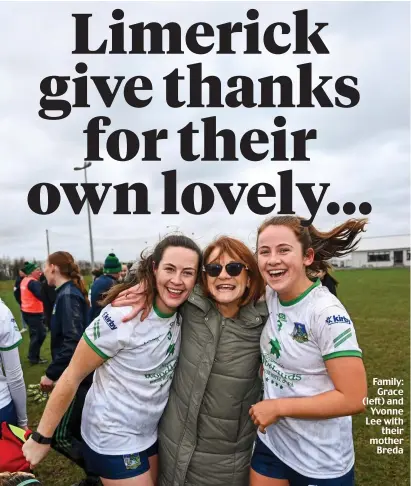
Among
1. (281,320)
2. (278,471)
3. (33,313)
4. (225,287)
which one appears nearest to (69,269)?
(225,287)

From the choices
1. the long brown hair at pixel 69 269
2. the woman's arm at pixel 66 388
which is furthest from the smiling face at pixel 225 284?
the long brown hair at pixel 69 269

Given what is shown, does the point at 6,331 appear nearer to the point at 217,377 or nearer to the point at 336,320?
the point at 217,377

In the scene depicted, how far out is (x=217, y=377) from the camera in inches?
102

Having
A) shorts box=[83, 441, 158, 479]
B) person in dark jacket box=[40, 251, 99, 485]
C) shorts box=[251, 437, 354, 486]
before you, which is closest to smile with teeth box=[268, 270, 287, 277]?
shorts box=[251, 437, 354, 486]

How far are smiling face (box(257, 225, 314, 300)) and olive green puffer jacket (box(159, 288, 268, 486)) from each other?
0.89 feet

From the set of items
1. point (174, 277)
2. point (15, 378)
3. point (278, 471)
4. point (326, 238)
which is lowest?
point (278, 471)

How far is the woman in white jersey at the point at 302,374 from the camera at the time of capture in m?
2.27

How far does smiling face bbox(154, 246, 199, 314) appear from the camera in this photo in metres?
2.62

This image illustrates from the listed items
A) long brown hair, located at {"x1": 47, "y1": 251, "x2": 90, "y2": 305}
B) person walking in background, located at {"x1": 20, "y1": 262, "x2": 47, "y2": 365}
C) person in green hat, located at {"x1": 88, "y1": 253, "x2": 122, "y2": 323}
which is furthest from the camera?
person walking in background, located at {"x1": 20, "y1": 262, "x2": 47, "y2": 365}

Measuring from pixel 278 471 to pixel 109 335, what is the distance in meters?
1.26

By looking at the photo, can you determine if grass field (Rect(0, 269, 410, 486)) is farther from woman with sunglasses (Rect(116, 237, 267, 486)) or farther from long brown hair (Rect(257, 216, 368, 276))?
long brown hair (Rect(257, 216, 368, 276))

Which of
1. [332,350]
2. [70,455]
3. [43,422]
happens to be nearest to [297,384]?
[332,350]

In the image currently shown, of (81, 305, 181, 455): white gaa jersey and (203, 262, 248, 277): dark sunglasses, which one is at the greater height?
(203, 262, 248, 277): dark sunglasses

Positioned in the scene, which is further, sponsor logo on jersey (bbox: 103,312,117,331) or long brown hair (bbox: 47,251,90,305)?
long brown hair (bbox: 47,251,90,305)
